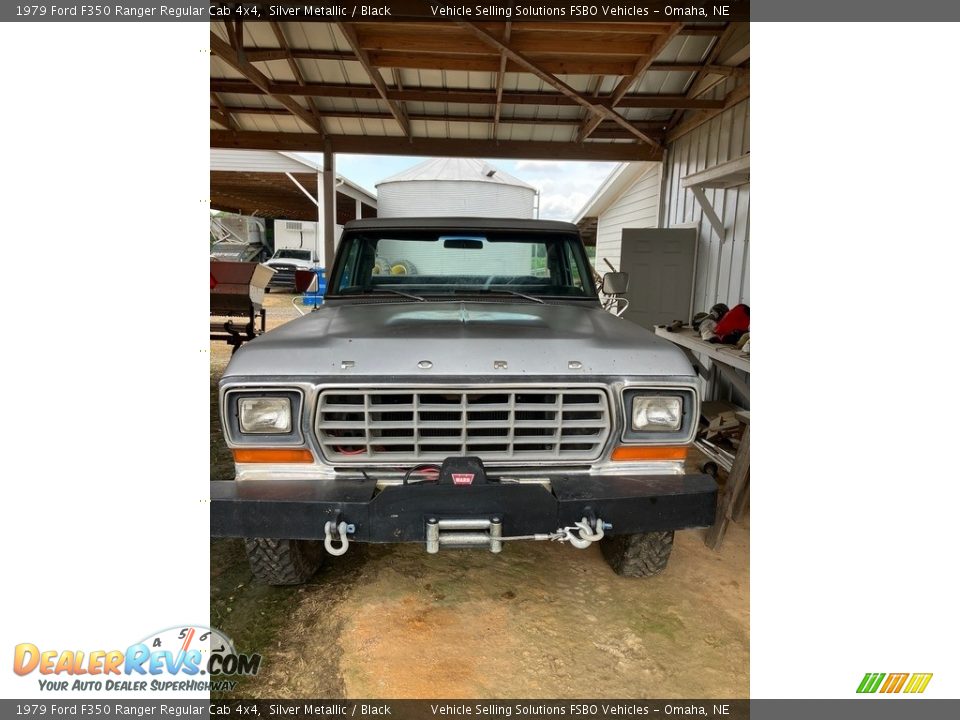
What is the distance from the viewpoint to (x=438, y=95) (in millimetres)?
7035

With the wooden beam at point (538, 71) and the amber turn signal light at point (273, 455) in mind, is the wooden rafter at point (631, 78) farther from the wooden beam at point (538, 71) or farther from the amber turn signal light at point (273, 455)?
the amber turn signal light at point (273, 455)

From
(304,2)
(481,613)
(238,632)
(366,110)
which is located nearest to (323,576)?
(238,632)

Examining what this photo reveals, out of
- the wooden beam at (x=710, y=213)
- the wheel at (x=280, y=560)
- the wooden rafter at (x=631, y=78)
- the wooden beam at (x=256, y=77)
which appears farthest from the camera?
the wooden beam at (x=710, y=213)

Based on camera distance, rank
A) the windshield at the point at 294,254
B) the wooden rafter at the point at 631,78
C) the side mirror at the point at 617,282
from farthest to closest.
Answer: the windshield at the point at 294,254 < the wooden rafter at the point at 631,78 < the side mirror at the point at 617,282

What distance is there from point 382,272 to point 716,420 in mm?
3381

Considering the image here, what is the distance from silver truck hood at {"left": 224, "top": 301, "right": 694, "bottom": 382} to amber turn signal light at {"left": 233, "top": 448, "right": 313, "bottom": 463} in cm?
34

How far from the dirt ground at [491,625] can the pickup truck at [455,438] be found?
0.41 meters

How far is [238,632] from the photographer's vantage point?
2.55 metres

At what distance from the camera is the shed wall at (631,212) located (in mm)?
10062

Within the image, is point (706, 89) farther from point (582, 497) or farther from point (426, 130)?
point (582, 497)

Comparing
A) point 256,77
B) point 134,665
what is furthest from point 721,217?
point 134,665

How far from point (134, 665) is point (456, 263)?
2.64 m

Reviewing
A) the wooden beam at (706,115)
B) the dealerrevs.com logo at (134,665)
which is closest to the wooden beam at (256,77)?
the dealerrevs.com logo at (134,665)

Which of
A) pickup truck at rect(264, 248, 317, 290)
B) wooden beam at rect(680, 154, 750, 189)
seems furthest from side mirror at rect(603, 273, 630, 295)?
pickup truck at rect(264, 248, 317, 290)
